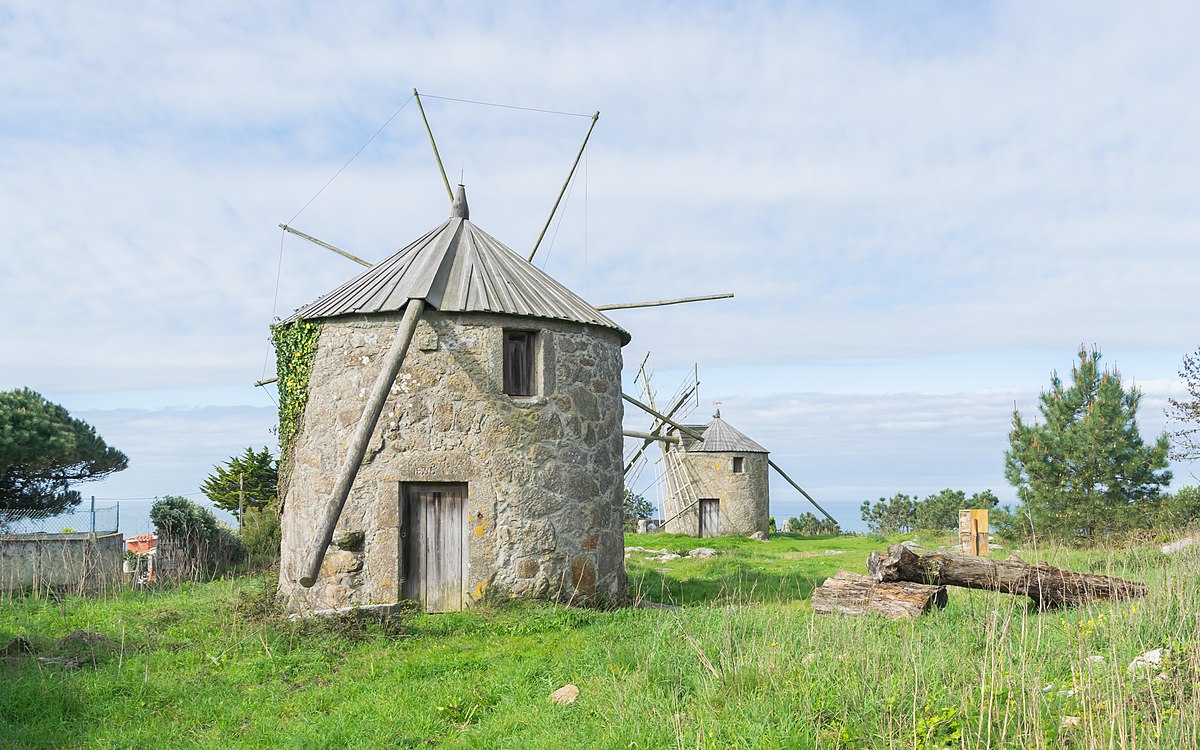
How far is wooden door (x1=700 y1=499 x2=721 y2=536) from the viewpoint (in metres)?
32.6

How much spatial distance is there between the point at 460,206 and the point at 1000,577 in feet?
32.3

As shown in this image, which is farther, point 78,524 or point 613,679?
point 78,524

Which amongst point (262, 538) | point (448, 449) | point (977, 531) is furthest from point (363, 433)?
point (977, 531)

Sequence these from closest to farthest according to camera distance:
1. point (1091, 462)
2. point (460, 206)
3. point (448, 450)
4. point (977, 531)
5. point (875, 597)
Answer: point (875, 597) → point (448, 450) → point (460, 206) → point (977, 531) → point (1091, 462)

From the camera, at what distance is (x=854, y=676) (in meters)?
6.14

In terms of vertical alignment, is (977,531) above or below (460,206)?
below

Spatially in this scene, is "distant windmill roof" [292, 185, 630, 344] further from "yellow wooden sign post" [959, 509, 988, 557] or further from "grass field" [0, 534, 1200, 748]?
"yellow wooden sign post" [959, 509, 988, 557]

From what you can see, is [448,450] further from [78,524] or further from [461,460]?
[78,524]

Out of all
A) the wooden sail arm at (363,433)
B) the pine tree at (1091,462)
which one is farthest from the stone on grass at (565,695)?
the pine tree at (1091,462)

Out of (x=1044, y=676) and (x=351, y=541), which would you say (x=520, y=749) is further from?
(x=351, y=541)

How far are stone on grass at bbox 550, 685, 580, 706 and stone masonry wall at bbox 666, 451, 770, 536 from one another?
996 inches

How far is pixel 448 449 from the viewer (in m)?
11.5

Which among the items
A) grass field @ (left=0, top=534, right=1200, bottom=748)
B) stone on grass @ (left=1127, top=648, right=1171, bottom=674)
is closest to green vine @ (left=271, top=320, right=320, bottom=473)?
grass field @ (left=0, top=534, right=1200, bottom=748)

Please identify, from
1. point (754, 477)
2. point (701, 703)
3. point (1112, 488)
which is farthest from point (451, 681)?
point (754, 477)
